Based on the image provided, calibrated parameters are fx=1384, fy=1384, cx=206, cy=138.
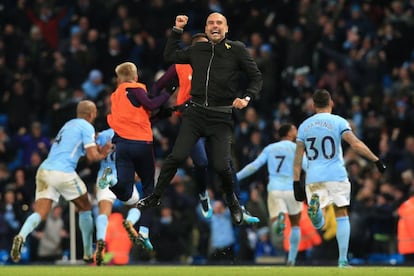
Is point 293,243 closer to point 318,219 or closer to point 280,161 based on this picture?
point 280,161

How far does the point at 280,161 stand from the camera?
21.9m

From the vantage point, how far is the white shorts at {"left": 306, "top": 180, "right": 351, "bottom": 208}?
19.2 meters

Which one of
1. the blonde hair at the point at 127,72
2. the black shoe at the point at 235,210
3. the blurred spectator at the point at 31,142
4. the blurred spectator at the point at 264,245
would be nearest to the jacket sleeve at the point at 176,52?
the blonde hair at the point at 127,72

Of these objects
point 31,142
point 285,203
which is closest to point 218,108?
point 285,203

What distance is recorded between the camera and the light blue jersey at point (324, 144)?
19.2 metres

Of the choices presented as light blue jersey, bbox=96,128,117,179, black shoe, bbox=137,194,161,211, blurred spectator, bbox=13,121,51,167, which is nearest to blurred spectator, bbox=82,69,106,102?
blurred spectator, bbox=13,121,51,167

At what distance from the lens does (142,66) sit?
3044 cm

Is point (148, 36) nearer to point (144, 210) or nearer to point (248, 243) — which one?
point (248, 243)

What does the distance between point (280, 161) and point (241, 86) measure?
23.7 feet

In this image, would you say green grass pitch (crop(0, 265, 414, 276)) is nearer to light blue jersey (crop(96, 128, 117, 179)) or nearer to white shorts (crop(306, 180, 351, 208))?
white shorts (crop(306, 180, 351, 208))

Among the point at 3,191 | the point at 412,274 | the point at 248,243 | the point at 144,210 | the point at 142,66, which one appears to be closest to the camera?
the point at 412,274

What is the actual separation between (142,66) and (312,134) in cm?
1170

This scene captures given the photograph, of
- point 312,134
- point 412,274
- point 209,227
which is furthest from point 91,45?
point 412,274

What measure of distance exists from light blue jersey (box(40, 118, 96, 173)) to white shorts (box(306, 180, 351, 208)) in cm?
331
